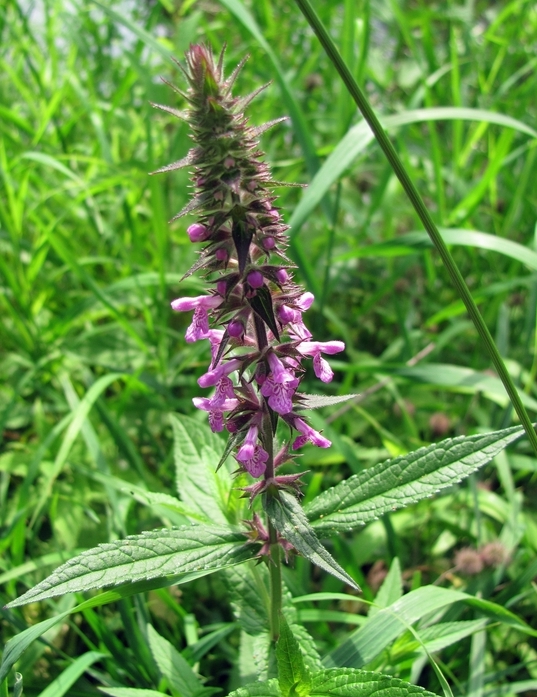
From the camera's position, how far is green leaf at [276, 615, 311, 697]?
4.31ft

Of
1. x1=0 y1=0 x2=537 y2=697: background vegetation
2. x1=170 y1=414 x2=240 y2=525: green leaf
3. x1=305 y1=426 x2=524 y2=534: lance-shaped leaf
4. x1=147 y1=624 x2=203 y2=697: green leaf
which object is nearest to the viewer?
x1=305 y1=426 x2=524 y2=534: lance-shaped leaf

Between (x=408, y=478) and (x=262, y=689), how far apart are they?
A: 55 centimetres

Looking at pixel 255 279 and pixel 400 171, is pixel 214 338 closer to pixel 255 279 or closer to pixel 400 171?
pixel 255 279

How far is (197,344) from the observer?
281cm

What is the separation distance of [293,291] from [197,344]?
147cm

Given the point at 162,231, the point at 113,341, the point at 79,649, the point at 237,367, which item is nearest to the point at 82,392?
the point at 113,341

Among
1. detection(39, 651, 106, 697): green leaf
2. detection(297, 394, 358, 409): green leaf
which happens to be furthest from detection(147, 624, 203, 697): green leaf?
detection(297, 394, 358, 409): green leaf

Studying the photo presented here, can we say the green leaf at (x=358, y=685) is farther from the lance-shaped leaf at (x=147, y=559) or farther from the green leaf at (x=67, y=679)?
the green leaf at (x=67, y=679)

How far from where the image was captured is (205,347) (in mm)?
2553

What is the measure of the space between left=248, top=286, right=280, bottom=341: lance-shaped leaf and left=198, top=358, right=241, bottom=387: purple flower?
0.14 m

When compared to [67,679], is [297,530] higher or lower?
higher

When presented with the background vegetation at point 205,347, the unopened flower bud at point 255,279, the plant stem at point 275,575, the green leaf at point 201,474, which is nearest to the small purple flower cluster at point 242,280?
the unopened flower bud at point 255,279

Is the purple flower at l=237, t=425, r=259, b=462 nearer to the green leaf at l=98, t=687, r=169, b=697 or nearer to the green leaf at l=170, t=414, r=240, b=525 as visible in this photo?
the green leaf at l=170, t=414, r=240, b=525

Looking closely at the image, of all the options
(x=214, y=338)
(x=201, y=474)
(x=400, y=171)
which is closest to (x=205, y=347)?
(x=201, y=474)
